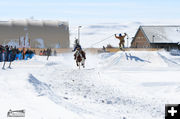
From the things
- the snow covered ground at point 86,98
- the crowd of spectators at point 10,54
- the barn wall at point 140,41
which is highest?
the barn wall at point 140,41

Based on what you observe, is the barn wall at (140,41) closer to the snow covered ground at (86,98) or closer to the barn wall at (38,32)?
the barn wall at (38,32)

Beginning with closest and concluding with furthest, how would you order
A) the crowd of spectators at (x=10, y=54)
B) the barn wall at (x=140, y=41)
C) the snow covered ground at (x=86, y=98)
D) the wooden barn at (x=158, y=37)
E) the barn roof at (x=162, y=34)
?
the snow covered ground at (x=86, y=98) → the crowd of spectators at (x=10, y=54) → the wooden barn at (x=158, y=37) → the barn roof at (x=162, y=34) → the barn wall at (x=140, y=41)

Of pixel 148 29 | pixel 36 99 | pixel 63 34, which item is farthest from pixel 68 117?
pixel 148 29

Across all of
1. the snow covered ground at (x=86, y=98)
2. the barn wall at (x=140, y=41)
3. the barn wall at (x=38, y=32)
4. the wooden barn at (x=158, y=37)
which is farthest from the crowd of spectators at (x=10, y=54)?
the barn wall at (x=140, y=41)

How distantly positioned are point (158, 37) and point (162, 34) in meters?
2.17

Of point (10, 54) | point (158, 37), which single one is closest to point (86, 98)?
point (10, 54)

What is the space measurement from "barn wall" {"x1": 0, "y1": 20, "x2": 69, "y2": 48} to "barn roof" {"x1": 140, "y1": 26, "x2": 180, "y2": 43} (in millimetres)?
16729

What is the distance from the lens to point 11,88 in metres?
14.0

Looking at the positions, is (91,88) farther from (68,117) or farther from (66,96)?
(68,117)

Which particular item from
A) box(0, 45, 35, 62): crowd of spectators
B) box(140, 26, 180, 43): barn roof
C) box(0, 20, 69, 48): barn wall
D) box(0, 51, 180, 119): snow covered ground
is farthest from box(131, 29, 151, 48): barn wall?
box(0, 51, 180, 119): snow covered ground

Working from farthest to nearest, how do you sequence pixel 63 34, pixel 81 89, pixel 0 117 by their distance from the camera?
pixel 63 34 < pixel 81 89 < pixel 0 117

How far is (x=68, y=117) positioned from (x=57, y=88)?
7.66 metres

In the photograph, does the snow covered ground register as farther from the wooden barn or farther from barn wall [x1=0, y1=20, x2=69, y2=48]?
the wooden barn

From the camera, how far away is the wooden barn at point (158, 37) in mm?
79969
